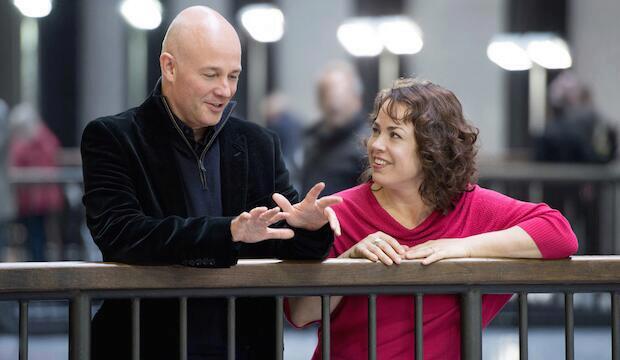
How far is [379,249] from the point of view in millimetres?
3154

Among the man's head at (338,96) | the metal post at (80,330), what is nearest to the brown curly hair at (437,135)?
the metal post at (80,330)

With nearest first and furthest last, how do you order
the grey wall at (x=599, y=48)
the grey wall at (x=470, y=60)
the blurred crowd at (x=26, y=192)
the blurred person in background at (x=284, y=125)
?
the blurred crowd at (x=26, y=192), the blurred person in background at (x=284, y=125), the grey wall at (x=599, y=48), the grey wall at (x=470, y=60)

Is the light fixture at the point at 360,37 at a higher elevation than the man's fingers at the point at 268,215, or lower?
higher

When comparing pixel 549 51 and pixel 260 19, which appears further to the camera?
pixel 260 19

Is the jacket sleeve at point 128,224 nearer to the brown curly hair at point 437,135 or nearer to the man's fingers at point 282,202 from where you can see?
the man's fingers at point 282,202

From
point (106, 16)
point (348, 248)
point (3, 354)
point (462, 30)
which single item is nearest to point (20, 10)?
point (106, 16)

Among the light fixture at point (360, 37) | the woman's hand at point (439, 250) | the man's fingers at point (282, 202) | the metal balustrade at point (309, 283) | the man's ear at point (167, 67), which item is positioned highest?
the light fixture at point (360, 37)

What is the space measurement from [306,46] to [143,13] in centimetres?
188

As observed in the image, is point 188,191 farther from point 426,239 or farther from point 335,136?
point 335,136

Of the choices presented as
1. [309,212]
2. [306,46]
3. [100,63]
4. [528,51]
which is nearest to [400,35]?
[306,46]

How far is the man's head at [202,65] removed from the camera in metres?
3.13

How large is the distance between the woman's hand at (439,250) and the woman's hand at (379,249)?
3 cm

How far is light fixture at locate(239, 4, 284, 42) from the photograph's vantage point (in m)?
14.1

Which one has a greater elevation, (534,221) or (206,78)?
(206,78)
